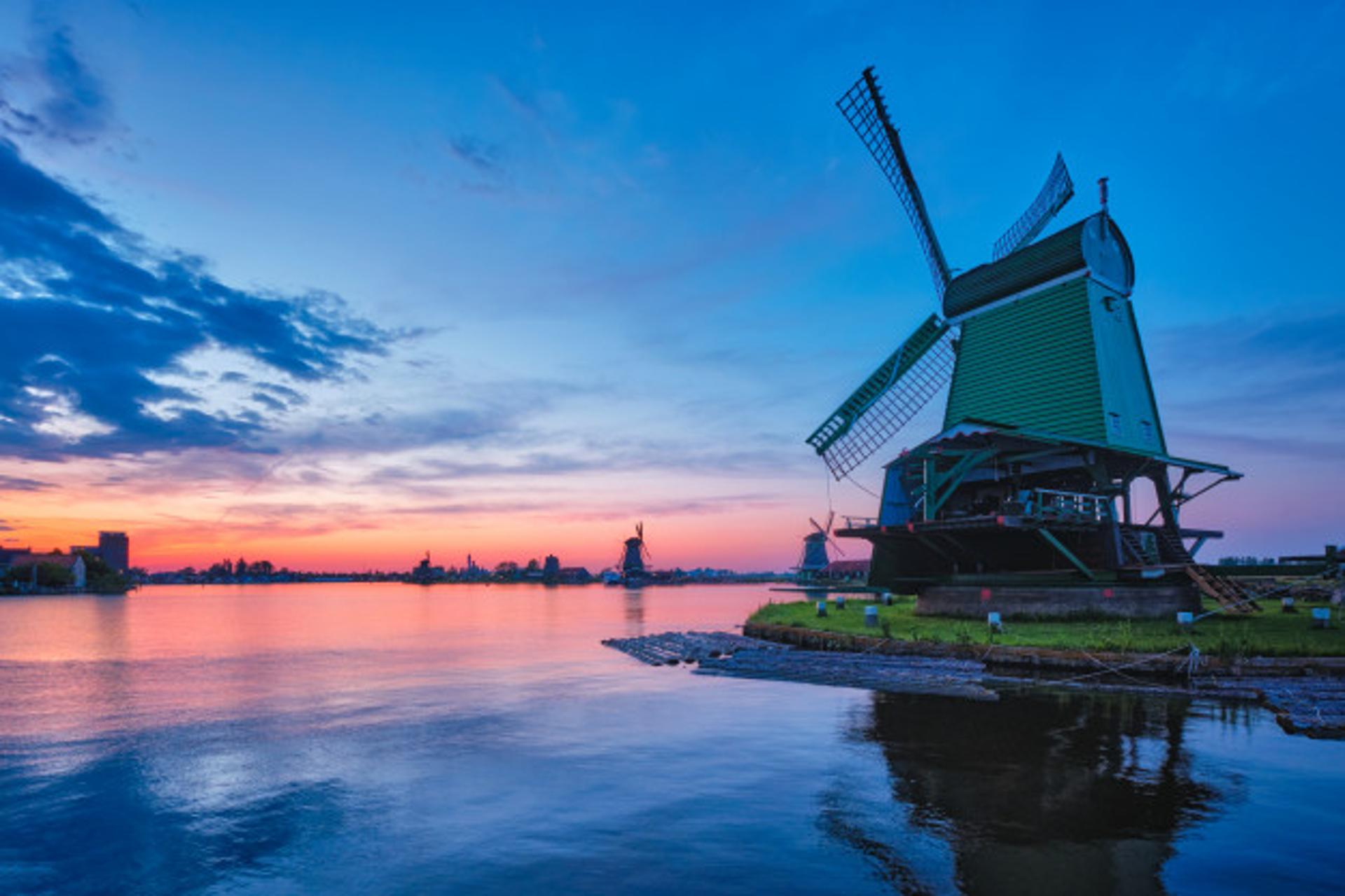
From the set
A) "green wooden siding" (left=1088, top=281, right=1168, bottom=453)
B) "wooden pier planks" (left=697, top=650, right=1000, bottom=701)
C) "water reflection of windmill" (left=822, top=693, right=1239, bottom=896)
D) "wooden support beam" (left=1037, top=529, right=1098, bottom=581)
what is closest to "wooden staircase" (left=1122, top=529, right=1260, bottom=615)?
"wooden support beam" (left=1037, top=529, right=1098, bottom=581)

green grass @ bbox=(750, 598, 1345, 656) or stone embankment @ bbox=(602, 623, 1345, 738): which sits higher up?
green grass @ bbox=(750, 598, 1345, 656)

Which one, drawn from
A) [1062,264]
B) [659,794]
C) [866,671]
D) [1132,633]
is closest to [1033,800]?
[659,794]

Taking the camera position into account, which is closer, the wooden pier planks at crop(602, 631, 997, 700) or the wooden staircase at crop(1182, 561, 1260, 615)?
the wooden pier planks at crop(602, 631, 997, 700)

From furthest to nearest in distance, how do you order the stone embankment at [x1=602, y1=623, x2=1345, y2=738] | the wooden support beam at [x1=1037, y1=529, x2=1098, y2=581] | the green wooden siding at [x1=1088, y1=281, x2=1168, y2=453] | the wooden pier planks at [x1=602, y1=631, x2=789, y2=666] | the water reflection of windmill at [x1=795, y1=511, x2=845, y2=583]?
1. the water reflection of windmill at [x1=795, y1=511, x2=845, y2=583]
2. the wooden pier planks at [x1=602, y1=631, x2=789, y2=666]
3. the green wooden siding at [x1=1088, y1=281, x2=1168, y2=453]
4. the wooden support beam at [x1=1037, y1=529, x2=1098, y2=581]
5. the stone embankment at [x1=602, y1=623, x2=1345, y2=738]

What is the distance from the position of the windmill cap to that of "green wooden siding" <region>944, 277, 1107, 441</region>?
67 centimetres

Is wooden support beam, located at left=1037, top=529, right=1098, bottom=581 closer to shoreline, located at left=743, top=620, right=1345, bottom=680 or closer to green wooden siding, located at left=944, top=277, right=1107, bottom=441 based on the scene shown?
green wooden siding, located at left=944, top=277, right=1107, bottom=441

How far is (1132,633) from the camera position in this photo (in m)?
26.6

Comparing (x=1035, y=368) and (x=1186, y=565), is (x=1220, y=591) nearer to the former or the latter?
(x=1186, y=565)

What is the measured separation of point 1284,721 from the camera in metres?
17.0

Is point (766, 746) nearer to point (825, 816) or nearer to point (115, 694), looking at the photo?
point (825, 816)

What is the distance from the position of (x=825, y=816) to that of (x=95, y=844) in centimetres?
1143

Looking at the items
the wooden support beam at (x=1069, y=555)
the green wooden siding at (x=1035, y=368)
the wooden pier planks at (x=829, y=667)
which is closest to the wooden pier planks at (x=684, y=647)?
the wooden pier planks at (x=829, y=667)

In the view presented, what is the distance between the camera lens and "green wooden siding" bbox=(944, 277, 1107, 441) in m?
33.2

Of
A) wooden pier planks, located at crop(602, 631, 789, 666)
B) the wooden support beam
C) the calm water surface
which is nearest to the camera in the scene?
the calm water surface
